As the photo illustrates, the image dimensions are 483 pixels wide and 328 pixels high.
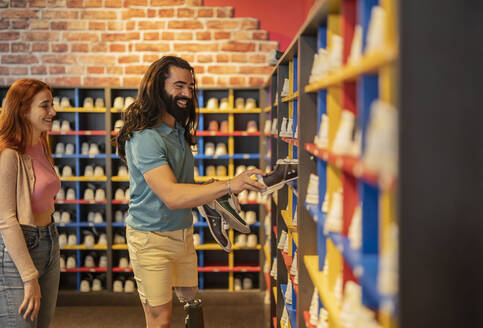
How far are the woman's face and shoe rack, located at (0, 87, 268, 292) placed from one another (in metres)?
2.31

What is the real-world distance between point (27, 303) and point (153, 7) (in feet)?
11.6

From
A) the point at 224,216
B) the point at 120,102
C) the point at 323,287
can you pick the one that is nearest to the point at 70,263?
the point at 120,102

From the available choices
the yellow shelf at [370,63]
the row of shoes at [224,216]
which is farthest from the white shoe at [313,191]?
the row of shoes at [224,216]

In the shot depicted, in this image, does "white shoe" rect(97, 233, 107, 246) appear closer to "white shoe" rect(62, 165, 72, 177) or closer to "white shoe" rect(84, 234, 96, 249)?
"white shoe" rect(84, 234, 96, 249)

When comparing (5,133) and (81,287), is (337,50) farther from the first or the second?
(81,287)

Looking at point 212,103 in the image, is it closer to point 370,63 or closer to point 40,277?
point 40,277

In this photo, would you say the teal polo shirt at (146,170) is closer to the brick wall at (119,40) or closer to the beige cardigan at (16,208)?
the beige cardigan at (16,208)

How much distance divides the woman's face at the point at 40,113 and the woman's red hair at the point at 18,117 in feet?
0.06

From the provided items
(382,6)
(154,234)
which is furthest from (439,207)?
(154,234)

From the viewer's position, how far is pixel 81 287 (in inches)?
192

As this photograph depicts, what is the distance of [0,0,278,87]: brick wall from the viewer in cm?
507

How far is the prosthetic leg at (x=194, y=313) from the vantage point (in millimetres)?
2883

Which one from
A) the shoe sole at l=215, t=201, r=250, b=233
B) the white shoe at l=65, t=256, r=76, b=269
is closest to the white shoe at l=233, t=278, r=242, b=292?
the white shoe at l=65, t=256, r=76, b=269

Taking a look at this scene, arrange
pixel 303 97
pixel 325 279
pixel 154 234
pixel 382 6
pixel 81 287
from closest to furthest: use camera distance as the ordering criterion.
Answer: pixel 382 6
pixel 325 279
pixel 303 97
pixel 154 234
pixel 81 287
